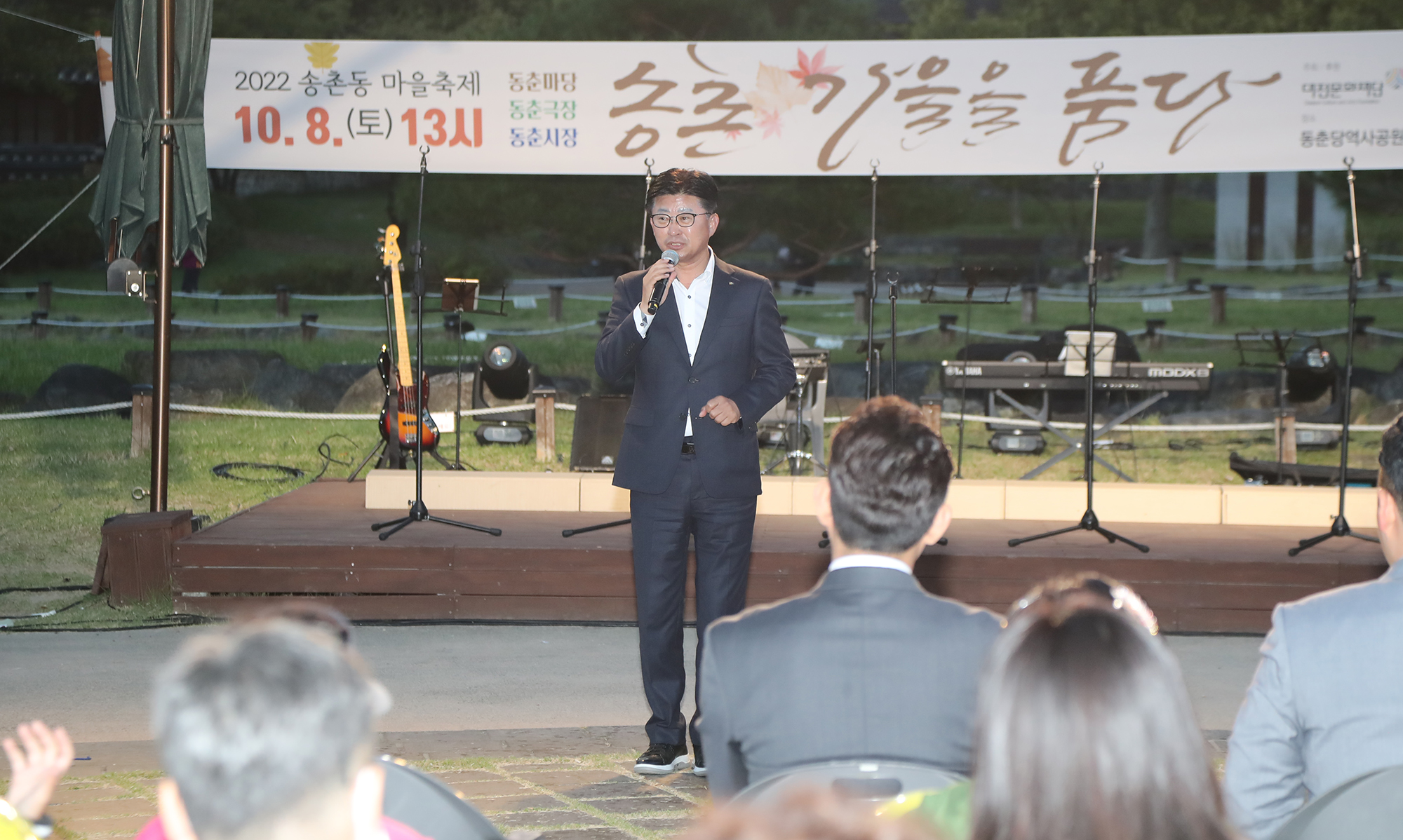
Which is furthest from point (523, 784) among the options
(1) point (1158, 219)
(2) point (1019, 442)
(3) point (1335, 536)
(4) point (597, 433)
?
(1) point (1158, 219)

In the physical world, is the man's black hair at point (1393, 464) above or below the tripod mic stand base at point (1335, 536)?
above

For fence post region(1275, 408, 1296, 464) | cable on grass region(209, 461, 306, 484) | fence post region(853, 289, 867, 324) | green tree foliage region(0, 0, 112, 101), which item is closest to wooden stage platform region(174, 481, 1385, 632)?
fence post region(1275, 408, 1296, 464)

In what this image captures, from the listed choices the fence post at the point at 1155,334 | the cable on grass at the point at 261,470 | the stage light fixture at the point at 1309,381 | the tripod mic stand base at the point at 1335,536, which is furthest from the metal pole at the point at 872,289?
the fence post at the point at 1155,334

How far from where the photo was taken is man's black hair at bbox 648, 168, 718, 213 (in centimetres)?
350

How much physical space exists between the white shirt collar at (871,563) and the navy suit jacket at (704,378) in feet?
5.65

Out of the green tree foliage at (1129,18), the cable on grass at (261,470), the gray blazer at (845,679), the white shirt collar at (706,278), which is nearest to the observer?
the gray blazer at (845,679)

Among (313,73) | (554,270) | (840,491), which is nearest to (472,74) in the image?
(313,73)

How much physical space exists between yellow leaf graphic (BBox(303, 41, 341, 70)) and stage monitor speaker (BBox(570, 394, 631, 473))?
93.7 inches

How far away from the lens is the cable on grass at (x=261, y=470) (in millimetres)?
9641

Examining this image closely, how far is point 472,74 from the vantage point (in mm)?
7215

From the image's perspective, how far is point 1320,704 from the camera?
1.78 meters

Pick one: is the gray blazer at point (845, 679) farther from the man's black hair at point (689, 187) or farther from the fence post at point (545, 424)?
the fence post at point (545, 424)

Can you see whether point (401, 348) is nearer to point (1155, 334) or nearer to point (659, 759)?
point (659, 759)

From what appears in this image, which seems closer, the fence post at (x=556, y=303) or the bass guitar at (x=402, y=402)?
the bass guitar at (x=402, y=402)
